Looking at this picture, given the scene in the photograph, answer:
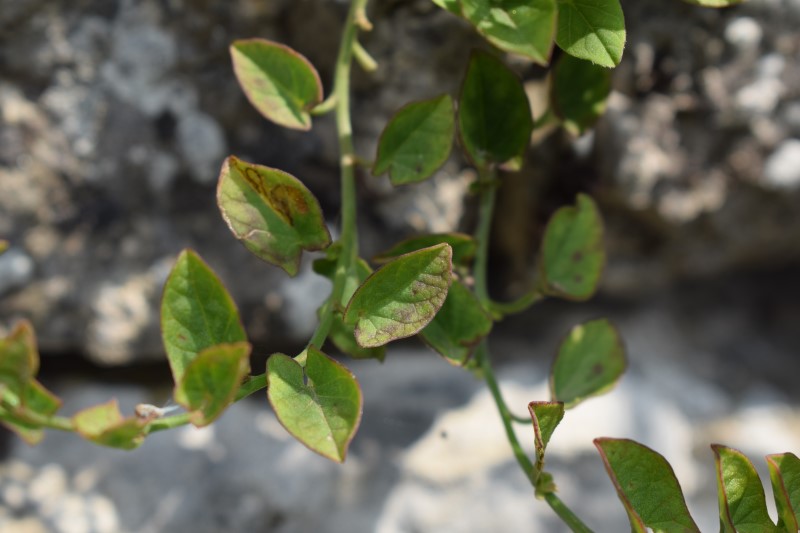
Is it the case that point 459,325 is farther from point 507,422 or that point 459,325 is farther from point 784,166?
point 784,166

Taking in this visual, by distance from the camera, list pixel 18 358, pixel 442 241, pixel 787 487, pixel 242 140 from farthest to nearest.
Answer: pixel 242 140 → pixel 442 241 → pixel 787 487 → pixel 18 358

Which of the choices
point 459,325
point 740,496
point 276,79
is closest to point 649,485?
point 740,496

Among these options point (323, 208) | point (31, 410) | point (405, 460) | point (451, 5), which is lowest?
point (405, 460)

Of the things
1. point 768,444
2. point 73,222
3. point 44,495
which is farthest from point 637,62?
point 44,495

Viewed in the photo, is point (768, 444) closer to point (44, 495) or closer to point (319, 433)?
point (319, 433)

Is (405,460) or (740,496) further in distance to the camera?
(405,460)

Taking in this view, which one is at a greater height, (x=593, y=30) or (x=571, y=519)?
(x=593, y=30)

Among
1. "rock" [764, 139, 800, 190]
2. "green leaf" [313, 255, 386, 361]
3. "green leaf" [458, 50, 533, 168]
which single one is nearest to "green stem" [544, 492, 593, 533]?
"green leaf" [313, 255, 386, 361]
